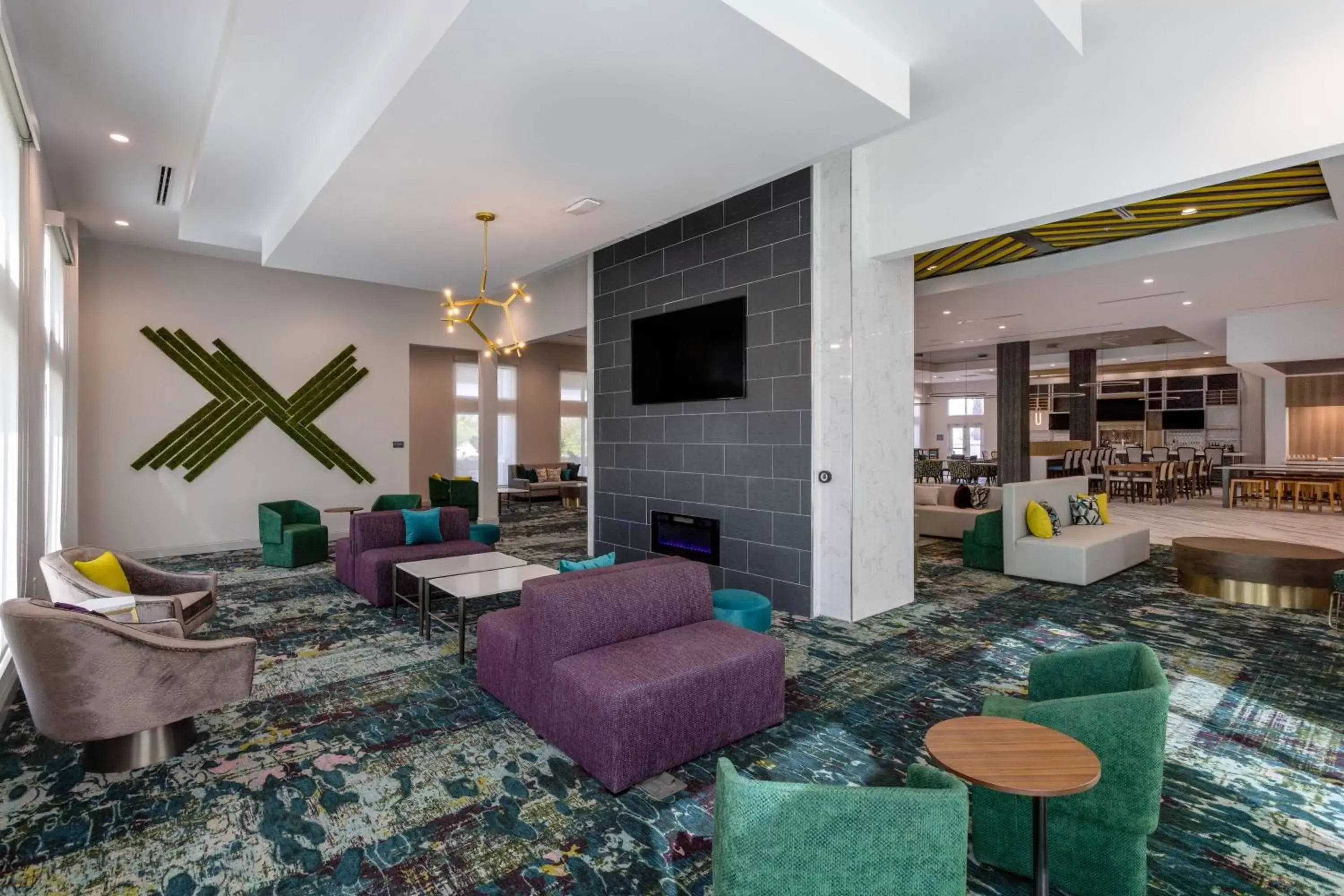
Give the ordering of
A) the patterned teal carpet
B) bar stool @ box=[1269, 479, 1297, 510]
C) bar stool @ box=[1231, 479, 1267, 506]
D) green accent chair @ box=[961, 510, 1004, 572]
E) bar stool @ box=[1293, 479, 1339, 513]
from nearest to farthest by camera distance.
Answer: the patterned teal carpet, green accent chair @ box=[961, 510, 1004, 572], bar stool @ box=[1293, 479, 1339, 513], bar stool @ box=[1269, 479, 1297, 510], bar stool @ box=[1231, 479, 1267, 506]

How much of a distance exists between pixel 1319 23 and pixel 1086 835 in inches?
146

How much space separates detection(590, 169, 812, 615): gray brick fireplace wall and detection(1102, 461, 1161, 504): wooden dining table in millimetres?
10898

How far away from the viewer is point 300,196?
5.15 m

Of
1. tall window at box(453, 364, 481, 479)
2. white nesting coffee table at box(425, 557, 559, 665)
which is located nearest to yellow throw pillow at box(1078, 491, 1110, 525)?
white nesting coffee table at box(425, 557, 559, 665)

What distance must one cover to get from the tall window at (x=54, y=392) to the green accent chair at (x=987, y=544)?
784 centimetres

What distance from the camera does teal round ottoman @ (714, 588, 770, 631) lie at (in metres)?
4.10

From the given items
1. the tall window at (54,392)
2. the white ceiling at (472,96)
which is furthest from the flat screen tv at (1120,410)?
the tall window at (54,392)

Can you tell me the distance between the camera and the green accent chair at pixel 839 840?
138cm

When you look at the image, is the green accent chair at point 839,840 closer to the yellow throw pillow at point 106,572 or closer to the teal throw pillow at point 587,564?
the teal throw pillow at point 587,564

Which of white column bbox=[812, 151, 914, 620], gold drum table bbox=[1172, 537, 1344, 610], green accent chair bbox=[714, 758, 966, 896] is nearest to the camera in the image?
green accent chair bbox=[714, 758, 966, 896]

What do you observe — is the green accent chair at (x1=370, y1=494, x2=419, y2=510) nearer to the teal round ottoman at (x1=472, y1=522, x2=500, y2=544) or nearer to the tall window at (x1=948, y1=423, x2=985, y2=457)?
the teal round ottoman at (x1=472, y1=522, x2=500, y2=544)

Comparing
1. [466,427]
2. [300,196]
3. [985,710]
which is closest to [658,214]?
[300,196]

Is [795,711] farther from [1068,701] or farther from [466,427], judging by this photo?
[466,427]

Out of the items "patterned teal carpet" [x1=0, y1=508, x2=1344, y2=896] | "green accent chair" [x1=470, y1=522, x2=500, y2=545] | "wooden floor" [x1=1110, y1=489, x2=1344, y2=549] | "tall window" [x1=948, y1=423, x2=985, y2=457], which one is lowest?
"patterned teal carpet" [x1=0, y1=508, x2=1344, y2=896]
